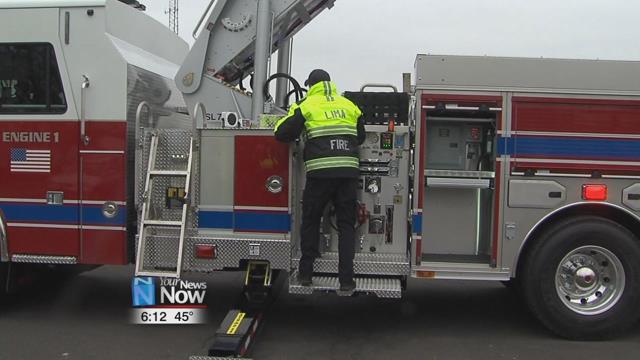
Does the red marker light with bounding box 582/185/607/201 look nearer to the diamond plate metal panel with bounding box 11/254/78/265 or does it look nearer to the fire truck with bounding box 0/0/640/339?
the fire truck with bounding box 0/0/640/339

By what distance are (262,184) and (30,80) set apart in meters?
2.32

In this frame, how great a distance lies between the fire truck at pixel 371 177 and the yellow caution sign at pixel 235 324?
320mm

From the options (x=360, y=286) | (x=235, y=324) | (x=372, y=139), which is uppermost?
(x=372, y=139)

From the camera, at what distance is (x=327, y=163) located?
4875 millimetres

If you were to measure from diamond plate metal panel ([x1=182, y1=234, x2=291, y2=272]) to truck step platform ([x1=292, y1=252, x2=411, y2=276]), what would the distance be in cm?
15

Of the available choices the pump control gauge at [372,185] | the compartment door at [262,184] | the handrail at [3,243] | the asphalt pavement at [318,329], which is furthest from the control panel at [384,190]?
the handrail at [3,243]

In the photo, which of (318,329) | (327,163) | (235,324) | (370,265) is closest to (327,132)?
(327,163)

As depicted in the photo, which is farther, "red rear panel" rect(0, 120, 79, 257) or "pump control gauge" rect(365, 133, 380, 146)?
"red rear panel" rect(0, 120, 79, 257)

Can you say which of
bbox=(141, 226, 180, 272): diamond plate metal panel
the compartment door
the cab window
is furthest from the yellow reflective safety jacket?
the cab window

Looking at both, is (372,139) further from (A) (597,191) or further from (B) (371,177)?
(A) (597,191)

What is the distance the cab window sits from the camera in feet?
17.4

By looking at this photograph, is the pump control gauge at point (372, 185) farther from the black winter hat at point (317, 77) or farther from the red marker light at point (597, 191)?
the red marker light at point (597, 191)

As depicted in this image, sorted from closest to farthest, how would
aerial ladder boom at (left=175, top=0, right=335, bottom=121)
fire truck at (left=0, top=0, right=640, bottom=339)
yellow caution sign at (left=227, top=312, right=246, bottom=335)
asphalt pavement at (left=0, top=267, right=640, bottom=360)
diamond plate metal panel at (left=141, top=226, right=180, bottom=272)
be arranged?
yellow caution sign at (left=227, top=312, right=246, bottom=335), asphalt pavement at (left=0, top=267, right=640, bottom=360), fire truck at (left=0, top=0, right=640, bottom=339), diamond plate metal panel at (left=141, top=226, right=180, bottom=272), aerial ladder boom at (left=175, top=0, right=335, bottom=121)

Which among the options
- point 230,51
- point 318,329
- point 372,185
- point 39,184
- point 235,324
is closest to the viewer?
point 235,324
